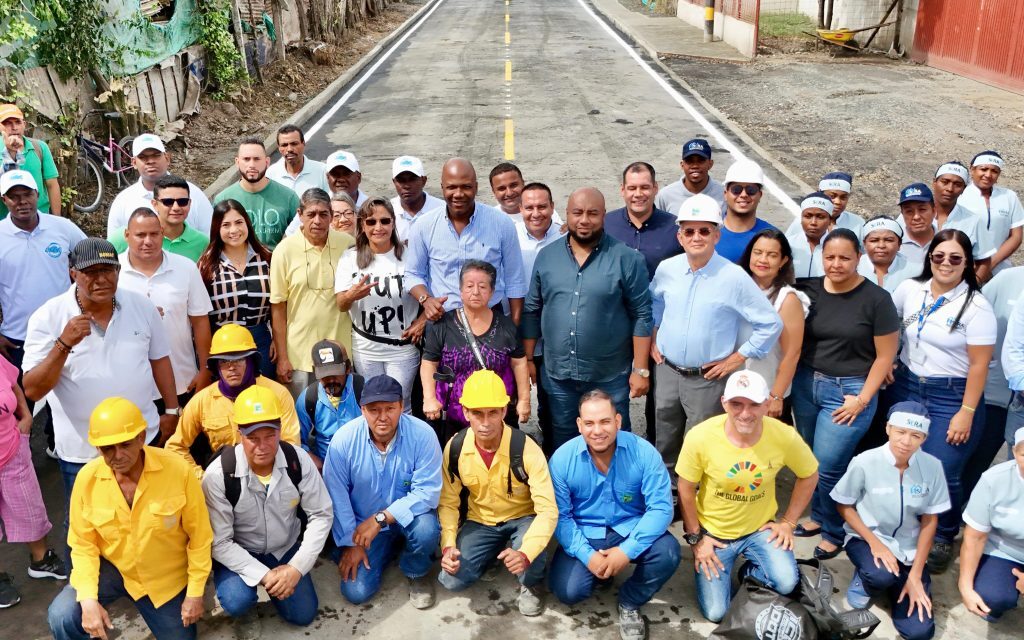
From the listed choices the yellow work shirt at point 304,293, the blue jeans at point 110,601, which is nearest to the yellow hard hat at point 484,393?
the yellow work shirt at point 304,293

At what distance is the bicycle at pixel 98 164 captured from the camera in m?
12.0

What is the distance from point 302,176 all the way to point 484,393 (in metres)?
4.12

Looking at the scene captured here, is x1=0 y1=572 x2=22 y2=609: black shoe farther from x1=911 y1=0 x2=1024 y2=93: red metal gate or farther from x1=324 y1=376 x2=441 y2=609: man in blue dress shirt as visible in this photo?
x1=911 y1=0 x2=1024 y2=93: red metal gate

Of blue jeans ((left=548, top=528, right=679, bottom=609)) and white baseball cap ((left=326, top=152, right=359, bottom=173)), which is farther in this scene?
white baseball cap ((left=326, top=152, right=359, bottom=173))

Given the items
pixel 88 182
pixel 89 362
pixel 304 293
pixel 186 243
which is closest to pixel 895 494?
pixel 304 293

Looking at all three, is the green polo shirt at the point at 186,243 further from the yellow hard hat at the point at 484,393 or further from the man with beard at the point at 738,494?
the man with beard at the point at 738,494

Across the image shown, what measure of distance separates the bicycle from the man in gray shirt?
27.3ft

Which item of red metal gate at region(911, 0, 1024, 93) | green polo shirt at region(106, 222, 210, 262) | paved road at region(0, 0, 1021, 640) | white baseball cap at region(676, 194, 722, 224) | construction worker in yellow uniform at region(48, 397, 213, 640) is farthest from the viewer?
red metal gate at region(911, 0, 1024, 93)

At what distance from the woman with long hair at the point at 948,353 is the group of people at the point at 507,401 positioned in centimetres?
2

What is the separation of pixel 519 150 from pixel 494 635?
37.6 feet

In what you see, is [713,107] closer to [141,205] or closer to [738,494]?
[141,205]

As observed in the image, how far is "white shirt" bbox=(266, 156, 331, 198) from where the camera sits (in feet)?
26.5

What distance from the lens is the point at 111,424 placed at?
4.32 metres

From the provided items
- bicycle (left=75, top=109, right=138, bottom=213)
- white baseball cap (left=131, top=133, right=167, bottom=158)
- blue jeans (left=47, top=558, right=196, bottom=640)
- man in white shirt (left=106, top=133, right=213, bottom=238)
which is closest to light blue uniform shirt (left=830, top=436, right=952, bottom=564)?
blue jeans (left=47, top=558, right=196, bottom=640)
